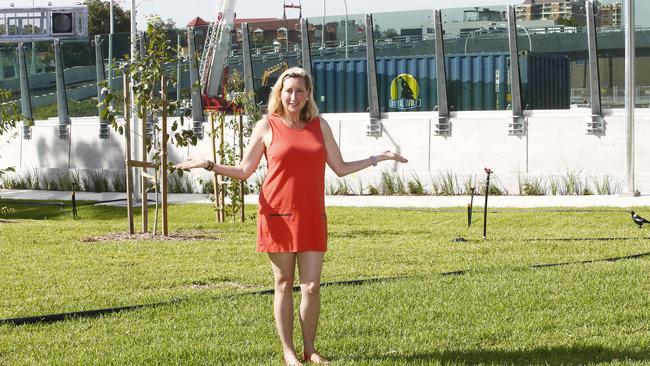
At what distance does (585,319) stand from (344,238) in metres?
8.06

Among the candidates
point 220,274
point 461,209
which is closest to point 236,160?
point 461,209

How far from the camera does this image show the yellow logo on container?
96.1 ft

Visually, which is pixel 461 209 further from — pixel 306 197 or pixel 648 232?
pixel 306 197

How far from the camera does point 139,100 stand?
17141 mm

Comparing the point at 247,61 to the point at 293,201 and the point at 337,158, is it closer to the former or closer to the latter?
the point at 337,158

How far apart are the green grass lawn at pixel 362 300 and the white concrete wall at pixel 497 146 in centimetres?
923

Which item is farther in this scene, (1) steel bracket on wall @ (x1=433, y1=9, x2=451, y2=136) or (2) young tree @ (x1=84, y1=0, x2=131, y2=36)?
(2) young tree @ (x1=84, y1=0, x2=131, y2=36)

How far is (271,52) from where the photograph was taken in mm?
31156

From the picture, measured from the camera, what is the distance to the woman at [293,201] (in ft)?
24.3

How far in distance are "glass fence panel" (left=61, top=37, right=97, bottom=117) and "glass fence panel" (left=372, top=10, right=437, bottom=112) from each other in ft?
30.8

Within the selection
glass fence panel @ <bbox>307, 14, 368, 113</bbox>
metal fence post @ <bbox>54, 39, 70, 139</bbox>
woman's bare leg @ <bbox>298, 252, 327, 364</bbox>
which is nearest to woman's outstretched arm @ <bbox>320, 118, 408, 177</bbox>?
woman's bare leg @ <bbox>298, 252, 327, 364</bbox>

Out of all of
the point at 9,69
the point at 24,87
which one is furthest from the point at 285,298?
the point at 9,69

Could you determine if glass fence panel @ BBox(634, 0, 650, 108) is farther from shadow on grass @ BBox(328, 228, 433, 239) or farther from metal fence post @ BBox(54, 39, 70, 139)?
metal fence post @ BBox(54, 39, 70, 139)

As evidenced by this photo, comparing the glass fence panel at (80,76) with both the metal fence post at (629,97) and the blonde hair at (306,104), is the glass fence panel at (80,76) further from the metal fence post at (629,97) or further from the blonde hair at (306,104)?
the blonde hair at (306,104)
